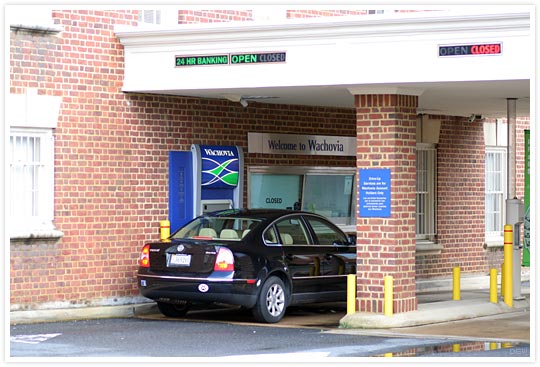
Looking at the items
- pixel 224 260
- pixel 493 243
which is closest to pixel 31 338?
pixel 224 260

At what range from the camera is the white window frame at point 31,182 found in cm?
1650

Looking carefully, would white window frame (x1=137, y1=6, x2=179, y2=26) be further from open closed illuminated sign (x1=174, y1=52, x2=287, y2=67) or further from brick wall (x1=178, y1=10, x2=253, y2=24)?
open closed illuminated sign (x1=174, y1=52, x2=287, y2=67)

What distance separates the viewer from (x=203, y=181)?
1880 centimetres

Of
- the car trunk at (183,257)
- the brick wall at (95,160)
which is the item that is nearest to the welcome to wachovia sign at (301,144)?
the brick wall at (95,160)

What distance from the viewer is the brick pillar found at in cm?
1623

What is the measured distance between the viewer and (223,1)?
18609 millimetres

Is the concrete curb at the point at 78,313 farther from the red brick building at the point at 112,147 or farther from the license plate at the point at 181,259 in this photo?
the license plate at the point at 181,259

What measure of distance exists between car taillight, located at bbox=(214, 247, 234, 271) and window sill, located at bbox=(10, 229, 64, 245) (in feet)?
8.05

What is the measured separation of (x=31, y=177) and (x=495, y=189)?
11.2m

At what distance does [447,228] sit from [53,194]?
912 centimetres

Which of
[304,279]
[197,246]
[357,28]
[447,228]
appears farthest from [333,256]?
[447,228]

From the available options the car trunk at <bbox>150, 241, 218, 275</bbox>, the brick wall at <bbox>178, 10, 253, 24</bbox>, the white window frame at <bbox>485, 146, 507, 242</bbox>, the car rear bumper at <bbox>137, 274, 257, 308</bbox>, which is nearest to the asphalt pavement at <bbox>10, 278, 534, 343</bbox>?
the car rear bumper at <bbox>137, 274, 257, 308</bbox>

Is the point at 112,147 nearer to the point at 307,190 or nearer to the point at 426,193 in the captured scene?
the point at 307,190

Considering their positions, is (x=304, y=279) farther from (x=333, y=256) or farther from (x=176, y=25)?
(x=176, y=25)
